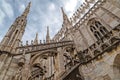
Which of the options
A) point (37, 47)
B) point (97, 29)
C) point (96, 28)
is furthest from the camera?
point (96, 28)

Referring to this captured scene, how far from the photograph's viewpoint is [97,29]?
497 inches

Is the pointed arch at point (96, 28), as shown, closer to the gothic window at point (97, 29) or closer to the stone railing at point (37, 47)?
the gothic window at point (97, 29)

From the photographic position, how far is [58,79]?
276 inches

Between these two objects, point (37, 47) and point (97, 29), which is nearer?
point (37, 47)

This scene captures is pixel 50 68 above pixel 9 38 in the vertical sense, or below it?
above

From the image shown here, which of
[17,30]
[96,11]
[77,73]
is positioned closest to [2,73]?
[17,30]

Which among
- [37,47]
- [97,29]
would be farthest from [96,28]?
[37,47]

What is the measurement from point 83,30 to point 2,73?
9101mm

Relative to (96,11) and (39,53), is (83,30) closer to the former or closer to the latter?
(96,11)

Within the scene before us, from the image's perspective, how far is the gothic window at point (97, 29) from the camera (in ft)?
39.1

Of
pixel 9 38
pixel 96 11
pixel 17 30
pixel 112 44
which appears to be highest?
pixel 96 11

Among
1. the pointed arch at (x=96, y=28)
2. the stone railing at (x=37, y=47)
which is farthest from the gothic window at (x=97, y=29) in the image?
the stone railing at (x=37, y=47)

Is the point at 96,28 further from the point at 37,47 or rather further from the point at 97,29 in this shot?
the point at 37,47

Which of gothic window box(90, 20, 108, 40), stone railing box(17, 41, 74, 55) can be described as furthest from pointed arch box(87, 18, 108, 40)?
stone railing box(17, 41, 74, 55)
